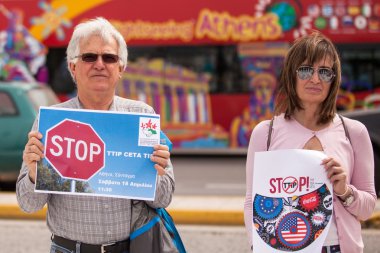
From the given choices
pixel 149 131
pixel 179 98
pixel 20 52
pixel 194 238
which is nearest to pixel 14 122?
pixel 194 238

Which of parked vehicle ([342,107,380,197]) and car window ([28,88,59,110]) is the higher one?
car window ([28,88,59,110])

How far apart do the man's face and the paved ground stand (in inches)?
161

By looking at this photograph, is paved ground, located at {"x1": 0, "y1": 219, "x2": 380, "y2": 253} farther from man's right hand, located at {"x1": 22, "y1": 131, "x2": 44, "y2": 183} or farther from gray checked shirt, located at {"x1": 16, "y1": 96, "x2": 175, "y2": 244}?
man's right hand, located at {"x1": 22, "y1": 131, "x2": 44, "y2": 183}

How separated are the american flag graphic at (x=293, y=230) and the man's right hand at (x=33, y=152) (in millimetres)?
969

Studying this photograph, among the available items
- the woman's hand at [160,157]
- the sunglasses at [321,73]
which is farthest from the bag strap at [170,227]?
the sunglasses at [321,73]

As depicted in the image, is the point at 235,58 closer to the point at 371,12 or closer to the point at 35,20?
the point at 371,12

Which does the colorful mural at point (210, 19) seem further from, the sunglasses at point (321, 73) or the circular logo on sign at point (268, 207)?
the circular logo on sign at point (268, 207)

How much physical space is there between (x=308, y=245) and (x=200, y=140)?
1178 cm

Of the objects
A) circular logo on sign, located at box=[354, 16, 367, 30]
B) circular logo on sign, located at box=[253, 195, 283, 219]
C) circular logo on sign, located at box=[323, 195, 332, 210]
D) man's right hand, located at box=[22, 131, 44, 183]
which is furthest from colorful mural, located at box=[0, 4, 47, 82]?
circular logo on sign, located at box=[323, 195, 332, 210]

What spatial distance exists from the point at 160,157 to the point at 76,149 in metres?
0.34

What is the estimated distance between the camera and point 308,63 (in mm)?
2723

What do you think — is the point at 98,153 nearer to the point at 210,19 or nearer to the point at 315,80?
the point at 315,80

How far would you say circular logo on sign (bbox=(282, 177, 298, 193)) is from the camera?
2624 mm

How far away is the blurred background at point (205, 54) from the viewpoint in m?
13.7
